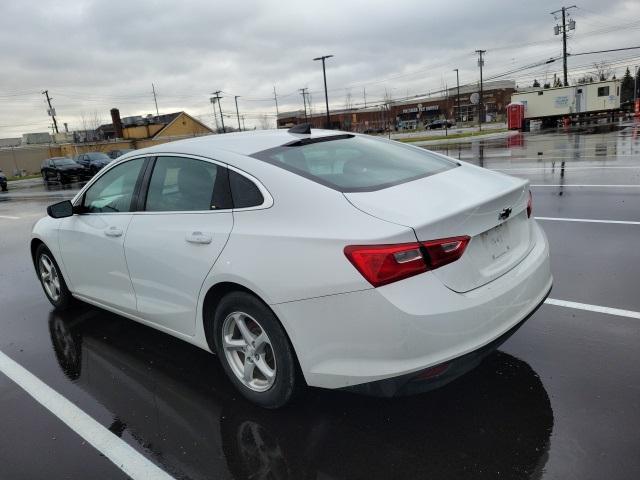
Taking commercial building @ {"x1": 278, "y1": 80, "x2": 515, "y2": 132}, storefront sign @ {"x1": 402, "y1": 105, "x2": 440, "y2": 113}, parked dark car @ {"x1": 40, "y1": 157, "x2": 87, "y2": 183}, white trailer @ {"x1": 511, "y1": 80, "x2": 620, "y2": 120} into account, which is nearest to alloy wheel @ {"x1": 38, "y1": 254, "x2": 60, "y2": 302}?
parked dark car @ {"x1": 40, "y1": 157, "x2": 87, "y2": 183}

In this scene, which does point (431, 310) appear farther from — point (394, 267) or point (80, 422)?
point (80, 422)

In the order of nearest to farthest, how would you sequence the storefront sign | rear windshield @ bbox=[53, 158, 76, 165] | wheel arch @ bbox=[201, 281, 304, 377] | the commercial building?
wheel arch @ bbox=[201, 281, 304, 377] → rear windshield @ bbox=[53, 158, 76, 165] → the commercial building → the storefront sign

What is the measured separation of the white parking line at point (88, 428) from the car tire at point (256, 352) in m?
0.69

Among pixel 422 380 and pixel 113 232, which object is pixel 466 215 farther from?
pixel 113 232

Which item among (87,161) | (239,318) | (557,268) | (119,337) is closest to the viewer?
(239,318)

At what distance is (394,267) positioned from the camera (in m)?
2.44

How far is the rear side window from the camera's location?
301 centimetres

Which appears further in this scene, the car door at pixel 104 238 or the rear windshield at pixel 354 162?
the car door at pixel 104 238

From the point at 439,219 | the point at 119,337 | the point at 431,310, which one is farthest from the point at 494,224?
the point at 119,337

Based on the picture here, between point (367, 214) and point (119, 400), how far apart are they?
2122 mm

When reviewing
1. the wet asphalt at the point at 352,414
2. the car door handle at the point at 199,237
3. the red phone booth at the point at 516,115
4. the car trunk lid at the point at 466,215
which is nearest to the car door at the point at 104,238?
the wet asphalt at the point at 352,414

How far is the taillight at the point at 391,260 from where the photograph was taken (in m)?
2.43

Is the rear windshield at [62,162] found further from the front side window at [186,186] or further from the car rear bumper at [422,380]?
the car rear bumper at [422,380]

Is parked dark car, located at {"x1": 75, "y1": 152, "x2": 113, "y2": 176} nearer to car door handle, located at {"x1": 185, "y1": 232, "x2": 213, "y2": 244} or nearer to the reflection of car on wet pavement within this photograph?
the reflection of car on wet pavement
